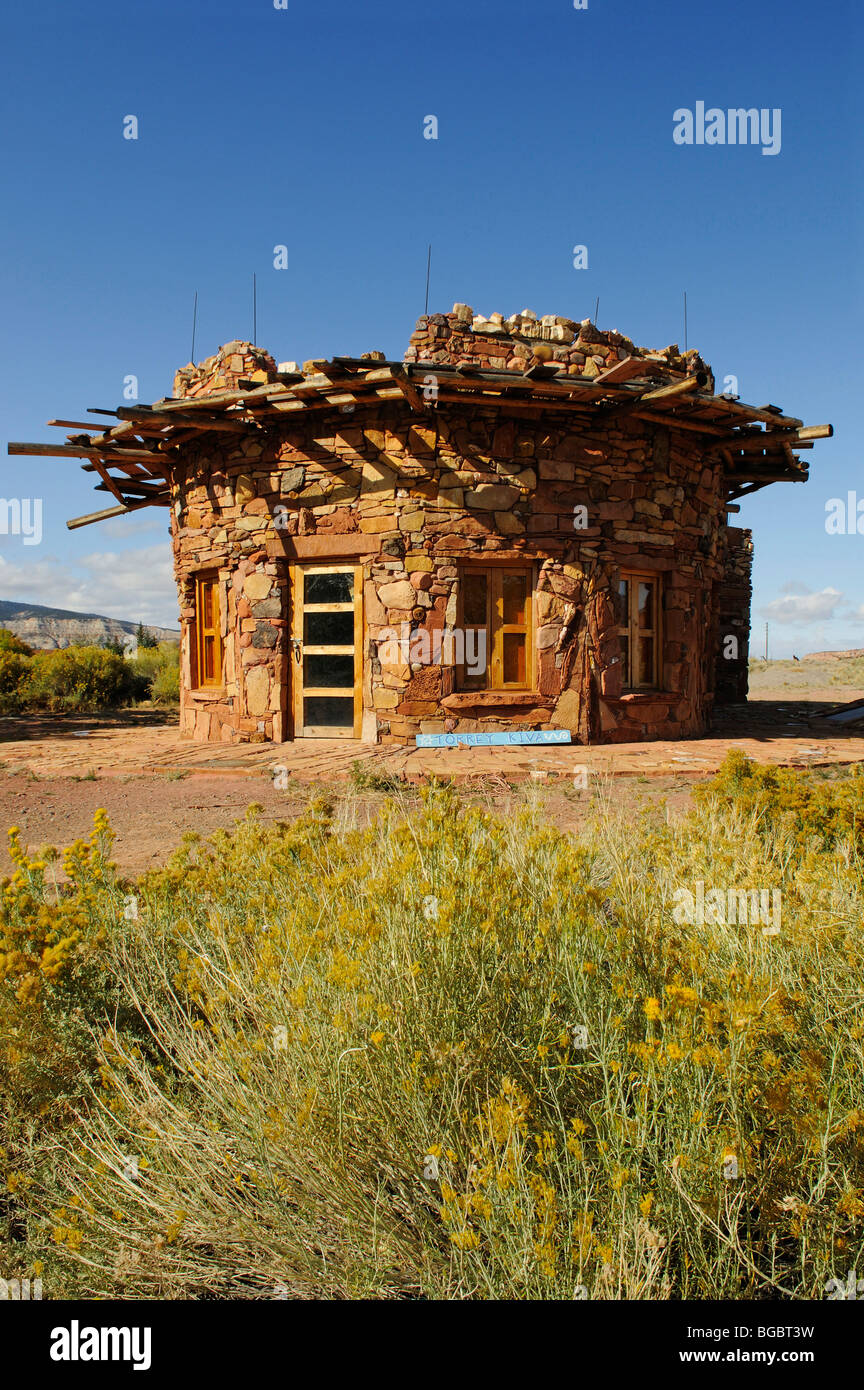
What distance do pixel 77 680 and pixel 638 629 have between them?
476 inches

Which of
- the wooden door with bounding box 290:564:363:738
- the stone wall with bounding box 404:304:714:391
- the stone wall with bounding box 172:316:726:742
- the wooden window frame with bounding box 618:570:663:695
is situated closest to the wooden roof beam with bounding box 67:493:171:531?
the stone wall with bounding box 172:316:726:742

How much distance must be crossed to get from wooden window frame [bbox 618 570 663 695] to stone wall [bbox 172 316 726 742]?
0.22 m

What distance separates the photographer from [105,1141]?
2.23 m

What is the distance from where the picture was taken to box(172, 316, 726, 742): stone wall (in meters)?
8.81

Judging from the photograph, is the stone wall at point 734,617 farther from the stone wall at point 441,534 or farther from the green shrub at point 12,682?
the green shrub at point 12,682

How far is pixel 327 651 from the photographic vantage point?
944 cm

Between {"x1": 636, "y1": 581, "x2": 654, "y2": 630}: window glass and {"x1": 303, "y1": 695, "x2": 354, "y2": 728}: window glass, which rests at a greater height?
{"x1": 636, "y1": 581, "x2": 654, "y2": 630}: window glass

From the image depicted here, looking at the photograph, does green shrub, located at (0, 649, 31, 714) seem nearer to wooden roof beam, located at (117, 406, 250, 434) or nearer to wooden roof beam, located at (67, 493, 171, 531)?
wooden roof beam, located at (67, 493, 171, 531)

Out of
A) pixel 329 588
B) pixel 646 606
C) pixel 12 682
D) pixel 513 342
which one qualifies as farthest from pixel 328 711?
pixel 12 682

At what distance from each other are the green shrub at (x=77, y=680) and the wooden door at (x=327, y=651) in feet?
29.1

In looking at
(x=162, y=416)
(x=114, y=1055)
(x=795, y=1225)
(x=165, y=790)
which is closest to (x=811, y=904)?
(x=795, y=1225)

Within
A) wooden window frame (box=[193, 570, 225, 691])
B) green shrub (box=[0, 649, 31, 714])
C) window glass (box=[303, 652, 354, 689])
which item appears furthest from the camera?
green shrub (box=[0, 649, 31, 714])

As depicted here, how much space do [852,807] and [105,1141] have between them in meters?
3.95
